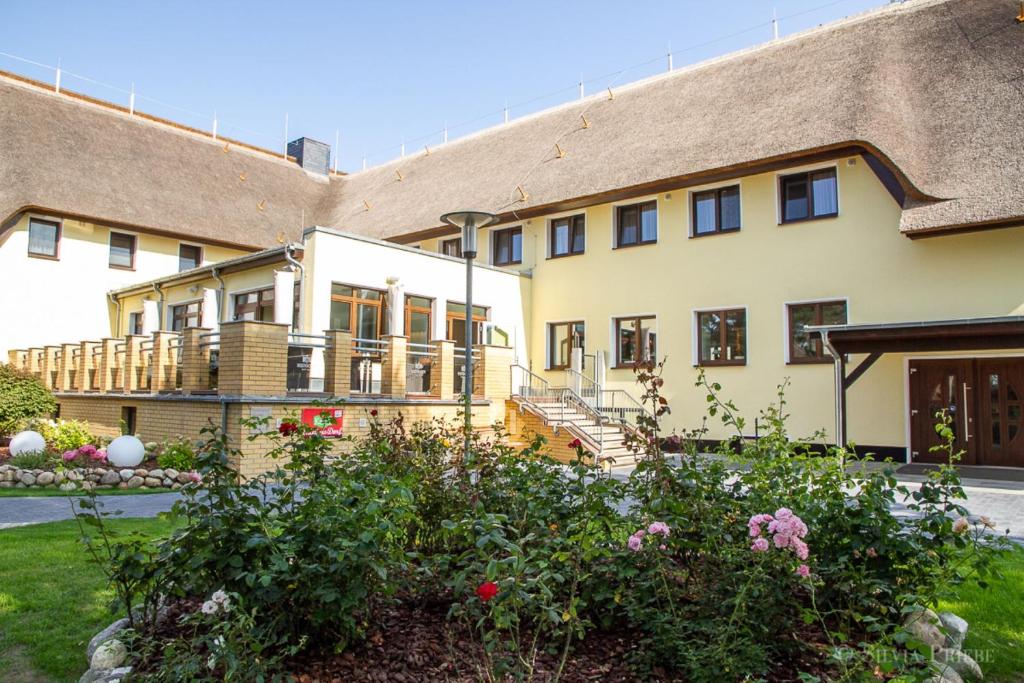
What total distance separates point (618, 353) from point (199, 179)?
17332mm

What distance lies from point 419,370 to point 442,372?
0.52 m

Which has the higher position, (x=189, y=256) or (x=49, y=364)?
(x=189, y=256)

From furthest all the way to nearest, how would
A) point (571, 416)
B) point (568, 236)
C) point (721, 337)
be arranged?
point (568, 236), point (721, 337), point (571, 416)

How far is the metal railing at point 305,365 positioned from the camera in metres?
12.1

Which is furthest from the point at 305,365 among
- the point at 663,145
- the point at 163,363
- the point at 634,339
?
the point at 663,145

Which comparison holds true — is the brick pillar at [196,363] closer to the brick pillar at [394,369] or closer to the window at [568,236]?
the brick pillar at [394,369]

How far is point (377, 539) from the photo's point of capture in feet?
10.3

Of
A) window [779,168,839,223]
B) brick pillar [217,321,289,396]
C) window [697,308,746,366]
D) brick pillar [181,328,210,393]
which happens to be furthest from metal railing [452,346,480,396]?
window [779,168,839,223]

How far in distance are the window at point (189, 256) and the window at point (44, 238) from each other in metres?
3.64

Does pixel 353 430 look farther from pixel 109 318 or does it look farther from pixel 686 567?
pixel 109 318

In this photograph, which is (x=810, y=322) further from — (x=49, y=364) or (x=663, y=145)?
(x=49, y=364)

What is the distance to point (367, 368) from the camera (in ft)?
45.1

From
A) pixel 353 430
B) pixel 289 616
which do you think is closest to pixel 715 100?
pixel 353 430

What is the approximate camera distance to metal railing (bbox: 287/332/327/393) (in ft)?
39.7
